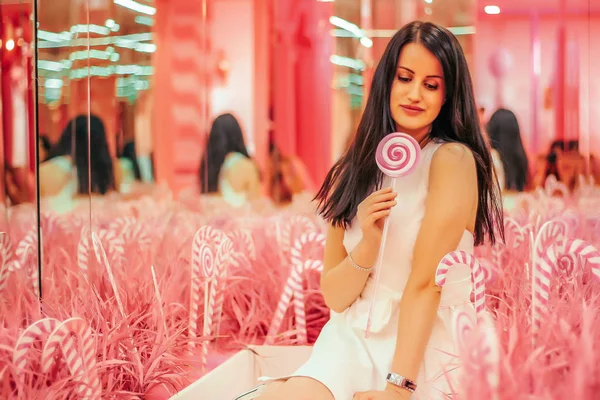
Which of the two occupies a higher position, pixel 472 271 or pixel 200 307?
pixel 472 271

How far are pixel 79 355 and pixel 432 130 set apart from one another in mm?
851

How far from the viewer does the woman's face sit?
1.55m

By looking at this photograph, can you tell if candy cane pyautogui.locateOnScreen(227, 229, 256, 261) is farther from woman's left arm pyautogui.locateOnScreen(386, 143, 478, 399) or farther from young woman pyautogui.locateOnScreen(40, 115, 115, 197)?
woman's left arm pyautogui.locateOnScreen(386, 143, 478, 399)

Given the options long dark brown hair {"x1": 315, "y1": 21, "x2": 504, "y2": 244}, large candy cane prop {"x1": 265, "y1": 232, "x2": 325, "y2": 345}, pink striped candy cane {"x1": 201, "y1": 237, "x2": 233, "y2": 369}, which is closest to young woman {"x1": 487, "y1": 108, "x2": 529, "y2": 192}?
large candy cane prop {"x1": 265, "y1": 232, "x2": 325, "y2": 345}

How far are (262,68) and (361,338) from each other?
3074 mm

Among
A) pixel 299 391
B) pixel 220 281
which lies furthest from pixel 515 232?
pixel 299 391

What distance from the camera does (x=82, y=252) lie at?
2.05 meters

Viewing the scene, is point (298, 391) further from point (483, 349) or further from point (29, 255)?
point (29, 255)

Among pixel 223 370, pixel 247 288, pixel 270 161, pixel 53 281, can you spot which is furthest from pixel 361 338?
pixel 270 161

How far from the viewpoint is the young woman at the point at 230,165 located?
4.18m

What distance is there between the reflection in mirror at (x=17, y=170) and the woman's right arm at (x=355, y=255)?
626 mm

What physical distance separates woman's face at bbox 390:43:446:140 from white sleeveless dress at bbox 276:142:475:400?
2.7 inches

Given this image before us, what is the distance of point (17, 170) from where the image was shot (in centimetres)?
275

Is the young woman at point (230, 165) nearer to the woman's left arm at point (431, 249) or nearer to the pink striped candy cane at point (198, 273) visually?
the pink striped candy cane at point (198, 273)
